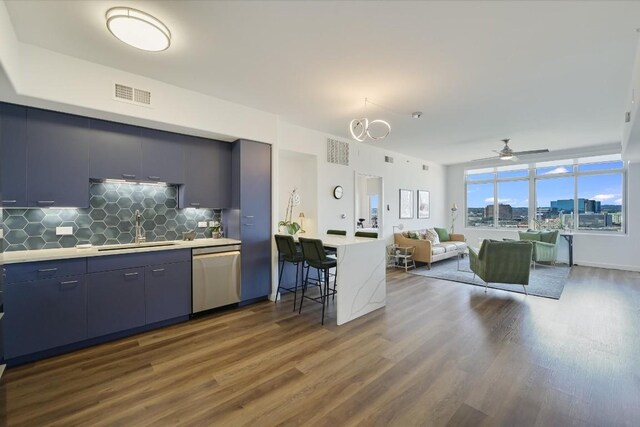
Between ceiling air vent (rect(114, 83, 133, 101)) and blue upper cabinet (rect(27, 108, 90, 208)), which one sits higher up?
ceiling air vent (rect(114, 83, 133, 101))

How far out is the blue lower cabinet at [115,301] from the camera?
2.79m

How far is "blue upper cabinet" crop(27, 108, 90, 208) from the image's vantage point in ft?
8.81

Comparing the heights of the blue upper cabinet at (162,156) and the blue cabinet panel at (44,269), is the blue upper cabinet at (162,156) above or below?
above

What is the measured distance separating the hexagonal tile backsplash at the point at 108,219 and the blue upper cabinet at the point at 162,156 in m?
0.34

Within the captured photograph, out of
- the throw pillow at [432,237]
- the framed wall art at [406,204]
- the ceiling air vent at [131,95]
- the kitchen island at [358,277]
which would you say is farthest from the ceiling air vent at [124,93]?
the throw pillow at [432,237]

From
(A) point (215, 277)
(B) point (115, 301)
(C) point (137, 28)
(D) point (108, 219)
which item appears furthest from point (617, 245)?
(D) point (108, 219)

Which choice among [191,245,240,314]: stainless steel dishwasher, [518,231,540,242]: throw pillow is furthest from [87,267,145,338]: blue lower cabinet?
[518,231,540,242]: throw pillow

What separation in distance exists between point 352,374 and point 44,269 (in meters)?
2.95

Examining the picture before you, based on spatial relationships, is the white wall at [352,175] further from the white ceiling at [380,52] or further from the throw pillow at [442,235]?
the white ceiling at [380,52]

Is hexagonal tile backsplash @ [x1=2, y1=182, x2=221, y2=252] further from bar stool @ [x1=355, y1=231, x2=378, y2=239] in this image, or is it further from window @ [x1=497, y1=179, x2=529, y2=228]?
window @ [x1=497, y1=179, x2=529, y2=228]

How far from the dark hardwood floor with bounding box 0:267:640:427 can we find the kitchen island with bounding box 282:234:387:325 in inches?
7.3

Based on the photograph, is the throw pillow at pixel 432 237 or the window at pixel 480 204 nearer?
the throw pillow at pixel 432 237

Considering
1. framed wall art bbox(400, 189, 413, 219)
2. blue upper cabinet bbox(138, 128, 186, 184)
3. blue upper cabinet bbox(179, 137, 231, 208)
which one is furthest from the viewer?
framed wall art bbox(400, 189, 413, 219)

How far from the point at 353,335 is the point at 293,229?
1.80 m
